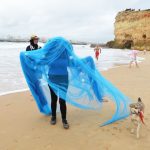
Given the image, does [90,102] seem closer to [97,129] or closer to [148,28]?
[97,129]

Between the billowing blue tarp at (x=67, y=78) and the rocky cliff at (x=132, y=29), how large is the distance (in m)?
52.1

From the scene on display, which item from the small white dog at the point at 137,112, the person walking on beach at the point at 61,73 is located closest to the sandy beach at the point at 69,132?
the small white dog at the point at 137,112

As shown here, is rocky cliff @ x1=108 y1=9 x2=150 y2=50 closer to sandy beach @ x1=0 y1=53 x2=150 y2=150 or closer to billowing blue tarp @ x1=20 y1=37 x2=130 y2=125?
sandy beach @ x1=0 y1=53 x2=150 y2=150

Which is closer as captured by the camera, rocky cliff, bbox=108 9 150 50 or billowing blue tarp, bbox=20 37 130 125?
billowing blue tarp, bbox=20 37 130 125

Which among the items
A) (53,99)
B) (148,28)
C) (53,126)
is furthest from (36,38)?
(148,28)

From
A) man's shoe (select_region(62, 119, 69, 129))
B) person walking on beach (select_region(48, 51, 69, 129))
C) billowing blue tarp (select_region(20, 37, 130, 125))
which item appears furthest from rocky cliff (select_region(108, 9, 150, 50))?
man's shoe (select_region(62, 119, 69, 129))

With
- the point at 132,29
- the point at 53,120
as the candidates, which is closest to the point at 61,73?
the point at 53,120

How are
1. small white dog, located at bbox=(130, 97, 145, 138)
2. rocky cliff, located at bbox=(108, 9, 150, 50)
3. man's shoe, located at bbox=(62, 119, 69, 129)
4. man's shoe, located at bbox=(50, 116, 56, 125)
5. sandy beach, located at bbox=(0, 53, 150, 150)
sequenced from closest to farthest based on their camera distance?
sandy beach, located at bbox=(0, 53, 150, 150), small white dog, located at bbox=(130, 97, 145, 138), man's shoe, located at bbox=(62, 119, 69, 129), man's shoe, located at bbox=(50, 116, 56, 125), rocky cliff, located at bbox=(108, 9, 150, 50)

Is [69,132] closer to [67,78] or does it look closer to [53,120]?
[53,120]

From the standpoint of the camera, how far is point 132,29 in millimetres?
63750

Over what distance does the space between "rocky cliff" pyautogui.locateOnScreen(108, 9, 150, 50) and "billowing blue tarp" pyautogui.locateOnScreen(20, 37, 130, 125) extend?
52.1 m

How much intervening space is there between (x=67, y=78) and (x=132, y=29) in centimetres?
6119

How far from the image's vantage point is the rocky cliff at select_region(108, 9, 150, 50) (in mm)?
58828

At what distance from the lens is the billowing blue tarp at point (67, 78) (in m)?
4.92
